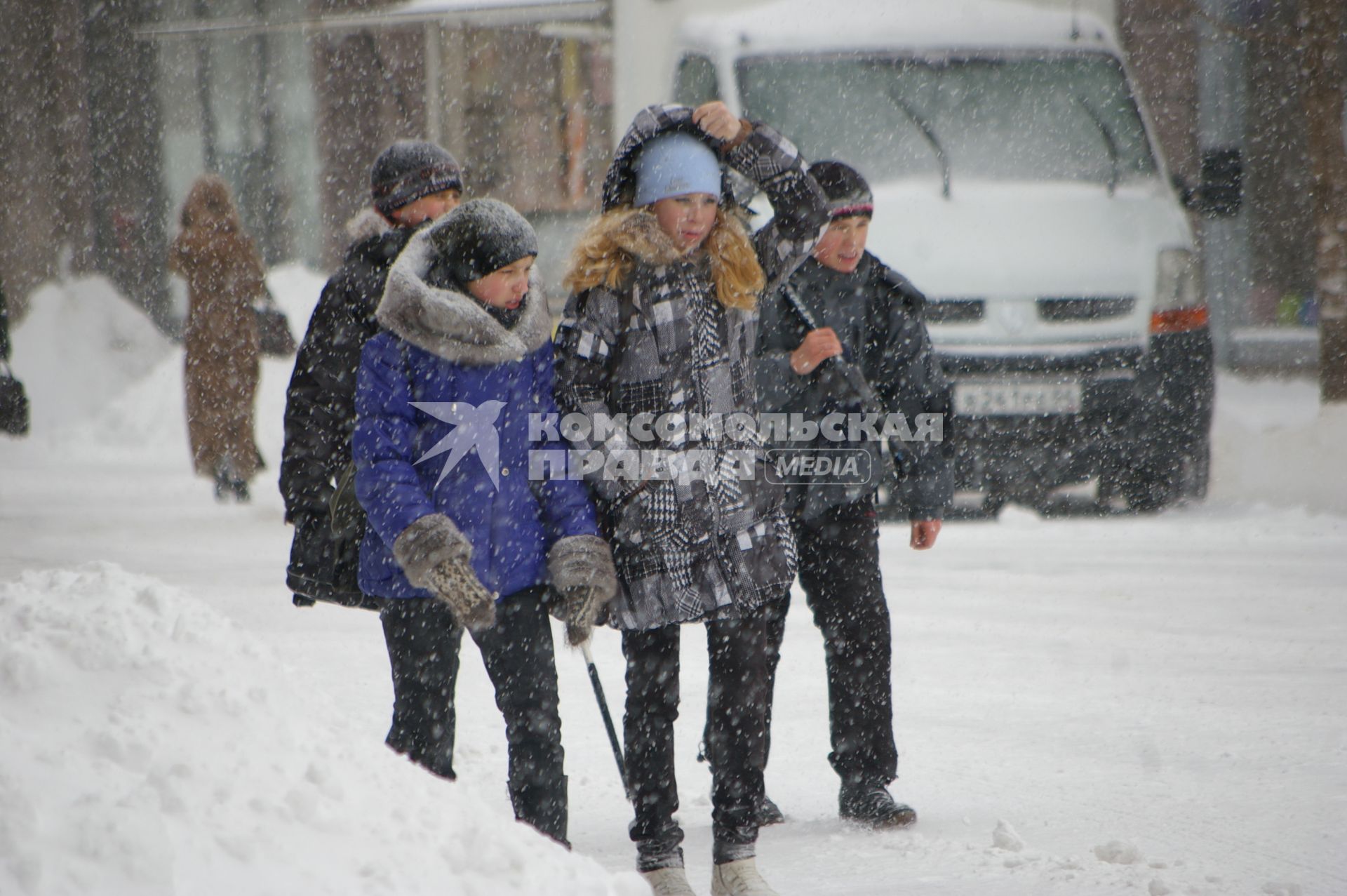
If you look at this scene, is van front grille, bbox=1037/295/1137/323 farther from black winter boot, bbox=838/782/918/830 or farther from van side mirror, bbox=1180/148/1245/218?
black winter boot, bbox=838/782/918/830

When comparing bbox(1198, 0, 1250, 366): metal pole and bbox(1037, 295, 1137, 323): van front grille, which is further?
bbox(1198, 0, 1250, 366): metal pole

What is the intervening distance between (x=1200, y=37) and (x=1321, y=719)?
54.0 feet

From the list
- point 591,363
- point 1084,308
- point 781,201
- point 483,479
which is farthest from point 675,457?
point 1084,308

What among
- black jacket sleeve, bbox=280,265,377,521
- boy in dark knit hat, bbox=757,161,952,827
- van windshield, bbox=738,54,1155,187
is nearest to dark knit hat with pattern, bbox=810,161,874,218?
boy in dark knit hat, bbox=757,161,952,827

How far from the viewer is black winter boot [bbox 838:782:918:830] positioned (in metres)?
3.88

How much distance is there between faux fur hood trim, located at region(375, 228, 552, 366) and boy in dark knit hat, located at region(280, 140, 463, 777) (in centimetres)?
24

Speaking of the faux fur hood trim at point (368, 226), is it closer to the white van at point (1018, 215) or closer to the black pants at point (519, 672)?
the black pants at point (519, 672)

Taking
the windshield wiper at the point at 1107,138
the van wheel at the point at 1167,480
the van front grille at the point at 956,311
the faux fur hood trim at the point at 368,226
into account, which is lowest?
the van wheel at the point at 1167,480

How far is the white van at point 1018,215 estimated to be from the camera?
7.80 m

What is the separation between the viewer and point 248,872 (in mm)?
2500

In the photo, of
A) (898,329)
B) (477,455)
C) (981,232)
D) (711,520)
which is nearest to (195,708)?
(477,455)

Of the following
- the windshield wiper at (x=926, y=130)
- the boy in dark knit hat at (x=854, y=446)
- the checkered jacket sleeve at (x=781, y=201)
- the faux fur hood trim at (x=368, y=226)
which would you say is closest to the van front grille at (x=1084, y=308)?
the windshield wiper at (x=926, y=130)

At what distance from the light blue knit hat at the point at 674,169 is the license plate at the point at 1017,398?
4504 mm

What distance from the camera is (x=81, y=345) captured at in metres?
16.8
